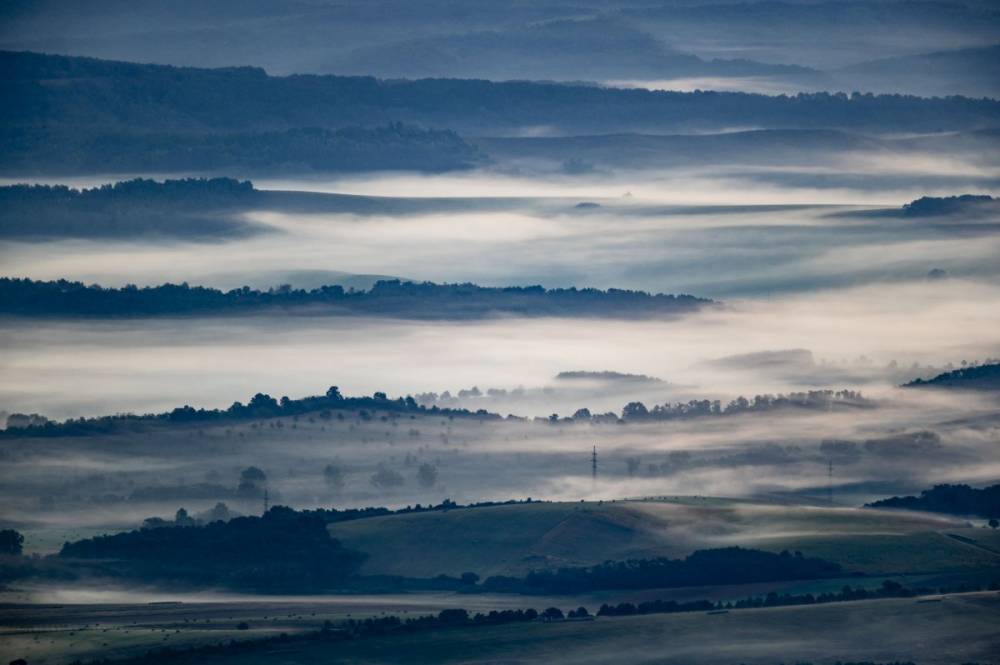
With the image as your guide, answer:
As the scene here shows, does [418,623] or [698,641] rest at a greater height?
[418,623]

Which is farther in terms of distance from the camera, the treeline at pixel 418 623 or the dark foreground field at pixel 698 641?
the treeline at pixel 418 623

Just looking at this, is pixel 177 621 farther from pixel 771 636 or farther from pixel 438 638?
pixel 771 636

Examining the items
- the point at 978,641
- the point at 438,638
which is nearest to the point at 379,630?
the point at 438,638

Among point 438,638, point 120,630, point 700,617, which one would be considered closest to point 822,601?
point 700,617

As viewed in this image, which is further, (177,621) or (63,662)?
(177,621)

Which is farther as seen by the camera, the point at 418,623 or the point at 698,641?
the point at 418,623

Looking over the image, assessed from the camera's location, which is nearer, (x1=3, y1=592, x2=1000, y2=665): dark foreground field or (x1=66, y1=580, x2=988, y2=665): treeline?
(x1=3, y1=592, x2=1000, y2=665): dark foreground field
